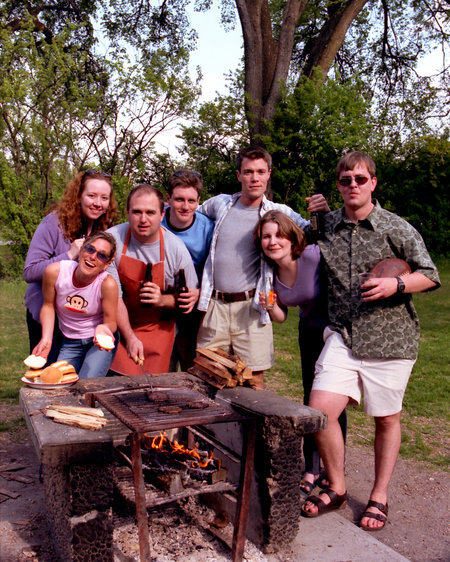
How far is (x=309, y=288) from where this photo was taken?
377 centimetres

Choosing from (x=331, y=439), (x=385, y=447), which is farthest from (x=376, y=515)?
(x=331, y=439)

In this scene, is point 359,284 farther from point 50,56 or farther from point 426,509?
point 50,56

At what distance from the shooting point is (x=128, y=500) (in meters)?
3.07

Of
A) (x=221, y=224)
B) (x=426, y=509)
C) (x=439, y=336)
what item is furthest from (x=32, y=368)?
(x=439, y=336)

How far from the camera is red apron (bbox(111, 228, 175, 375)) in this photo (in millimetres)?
4082

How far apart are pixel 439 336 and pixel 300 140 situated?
197 inches

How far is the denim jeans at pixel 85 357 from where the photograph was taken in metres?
3.80

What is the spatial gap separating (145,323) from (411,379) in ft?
14.3

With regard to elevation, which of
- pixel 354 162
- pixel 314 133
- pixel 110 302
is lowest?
pixel 110 302

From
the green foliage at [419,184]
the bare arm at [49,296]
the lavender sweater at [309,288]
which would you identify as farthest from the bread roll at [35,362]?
the green foliage at [419,184]

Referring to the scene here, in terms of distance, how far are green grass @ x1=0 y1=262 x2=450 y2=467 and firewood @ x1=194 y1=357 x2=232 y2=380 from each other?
222 centimetres

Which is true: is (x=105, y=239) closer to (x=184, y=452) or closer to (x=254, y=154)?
(x=254, y=154)

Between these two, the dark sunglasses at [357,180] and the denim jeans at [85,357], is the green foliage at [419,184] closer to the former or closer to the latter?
the dark sunglasses at [357,180]

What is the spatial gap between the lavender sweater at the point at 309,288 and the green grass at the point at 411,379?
6.42ft
